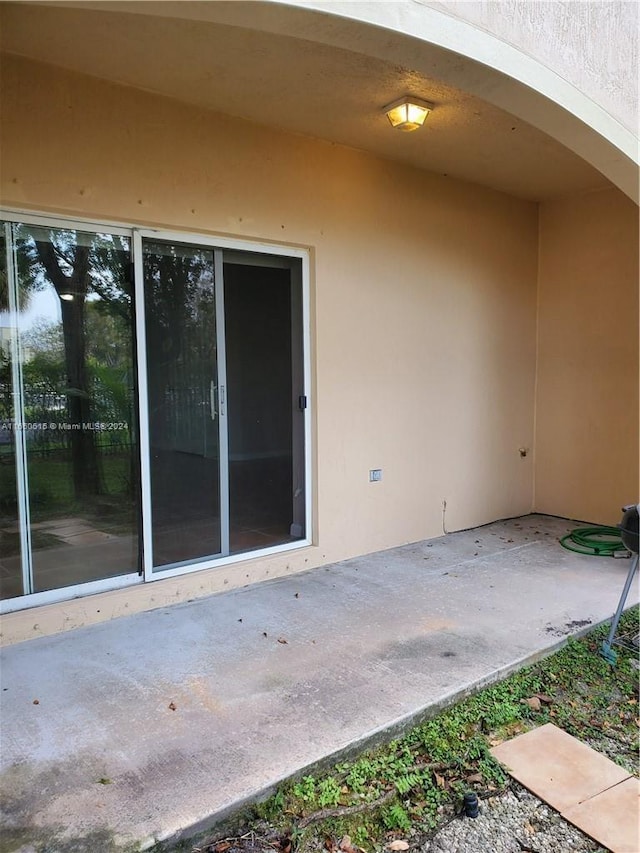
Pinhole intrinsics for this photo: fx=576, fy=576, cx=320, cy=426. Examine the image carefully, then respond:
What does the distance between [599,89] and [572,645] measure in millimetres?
2896

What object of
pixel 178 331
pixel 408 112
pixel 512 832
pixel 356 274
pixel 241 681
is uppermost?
pixel 408 112

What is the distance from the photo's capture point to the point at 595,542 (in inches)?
187

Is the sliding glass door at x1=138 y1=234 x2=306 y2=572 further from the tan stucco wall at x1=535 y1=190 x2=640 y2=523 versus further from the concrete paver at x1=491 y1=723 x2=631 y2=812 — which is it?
the tan stucco wall at x1=535 y1=190 x2=640 y2=523

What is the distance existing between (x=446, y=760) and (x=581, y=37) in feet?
11.1

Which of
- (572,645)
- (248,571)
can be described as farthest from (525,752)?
(248,571)

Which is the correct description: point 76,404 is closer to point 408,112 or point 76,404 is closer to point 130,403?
point 130,403

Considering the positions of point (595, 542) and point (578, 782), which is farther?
point (595, 542)

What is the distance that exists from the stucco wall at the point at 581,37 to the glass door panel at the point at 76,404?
214cm

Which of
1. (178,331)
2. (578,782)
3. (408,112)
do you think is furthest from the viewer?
(178,331)

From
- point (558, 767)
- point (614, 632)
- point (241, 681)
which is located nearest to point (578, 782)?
point (558, 767)

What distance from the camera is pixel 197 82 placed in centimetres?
312

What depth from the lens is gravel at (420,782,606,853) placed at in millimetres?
1789

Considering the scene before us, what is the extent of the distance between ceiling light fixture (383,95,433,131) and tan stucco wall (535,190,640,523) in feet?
8.20

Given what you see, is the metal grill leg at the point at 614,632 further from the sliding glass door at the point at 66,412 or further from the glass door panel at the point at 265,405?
the sliding glass door at the point at 66,412
